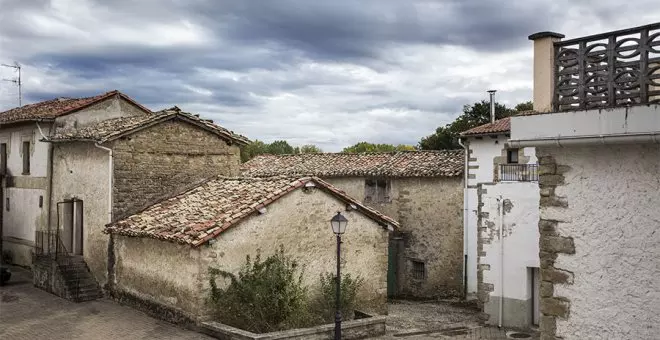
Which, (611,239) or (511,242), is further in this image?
(511,242)

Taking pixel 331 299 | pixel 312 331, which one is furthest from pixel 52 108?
pixel 312 331

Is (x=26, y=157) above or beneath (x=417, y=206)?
above

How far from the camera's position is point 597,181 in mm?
7250

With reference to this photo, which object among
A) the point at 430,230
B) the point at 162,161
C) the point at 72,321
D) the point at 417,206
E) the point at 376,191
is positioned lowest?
the point at 72,321

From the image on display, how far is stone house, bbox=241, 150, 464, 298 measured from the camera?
23.5 meters

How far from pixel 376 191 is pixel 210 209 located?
33.5 feet

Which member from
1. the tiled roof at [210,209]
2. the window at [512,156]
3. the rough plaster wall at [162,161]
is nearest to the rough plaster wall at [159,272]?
the tiled roof at [210,209]

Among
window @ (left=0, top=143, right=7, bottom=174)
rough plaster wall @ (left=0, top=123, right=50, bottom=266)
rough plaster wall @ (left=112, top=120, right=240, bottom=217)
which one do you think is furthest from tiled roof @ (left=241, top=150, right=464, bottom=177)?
window @ (left=0, top=143, right=7, bottom=174)

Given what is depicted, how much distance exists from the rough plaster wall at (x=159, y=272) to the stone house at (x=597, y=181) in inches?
362

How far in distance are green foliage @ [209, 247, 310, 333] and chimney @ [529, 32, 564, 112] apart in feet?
27.8

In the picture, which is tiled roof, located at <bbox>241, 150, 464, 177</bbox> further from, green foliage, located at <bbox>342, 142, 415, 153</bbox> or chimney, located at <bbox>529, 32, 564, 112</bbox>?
green foliage, located at <bbox>342, 142, 415, 153</bbox>

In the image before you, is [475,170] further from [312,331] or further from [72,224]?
[72,224]

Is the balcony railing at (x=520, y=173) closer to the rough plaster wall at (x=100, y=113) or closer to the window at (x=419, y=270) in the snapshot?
the window at (x=419, y=270)

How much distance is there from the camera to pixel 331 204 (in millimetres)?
16891
